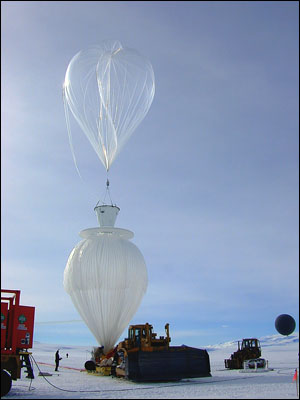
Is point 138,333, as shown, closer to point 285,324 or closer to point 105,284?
point 105,284

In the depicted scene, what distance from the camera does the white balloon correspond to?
2950cm

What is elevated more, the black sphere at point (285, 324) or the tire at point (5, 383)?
the black sphere at point (285, 324)

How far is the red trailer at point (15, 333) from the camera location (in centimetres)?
1812

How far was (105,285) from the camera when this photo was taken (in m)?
29.6

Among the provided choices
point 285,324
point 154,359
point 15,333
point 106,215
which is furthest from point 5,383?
point 285,324

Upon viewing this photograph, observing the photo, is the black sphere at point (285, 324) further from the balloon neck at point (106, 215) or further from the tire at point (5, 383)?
the tire at point (5, 383)

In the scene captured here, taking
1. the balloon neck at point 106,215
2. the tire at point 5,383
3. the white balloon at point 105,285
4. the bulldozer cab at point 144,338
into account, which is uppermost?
the balloon neck at point 106,215

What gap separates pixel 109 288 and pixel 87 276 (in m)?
1.76

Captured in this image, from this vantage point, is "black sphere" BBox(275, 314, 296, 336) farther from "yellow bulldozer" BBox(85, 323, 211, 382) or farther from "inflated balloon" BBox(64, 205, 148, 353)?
"yellow bulldozer" BBox(85, 323, 211, 382)

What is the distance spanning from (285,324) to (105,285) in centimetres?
2549

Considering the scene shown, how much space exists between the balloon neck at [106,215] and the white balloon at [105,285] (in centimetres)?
178

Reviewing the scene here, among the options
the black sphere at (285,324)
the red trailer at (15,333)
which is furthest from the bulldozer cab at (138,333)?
the black sphere at (285,324)

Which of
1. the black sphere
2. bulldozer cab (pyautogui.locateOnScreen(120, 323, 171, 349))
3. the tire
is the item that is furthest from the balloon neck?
the black sphere

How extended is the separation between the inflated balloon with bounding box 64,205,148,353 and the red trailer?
1023 cm
